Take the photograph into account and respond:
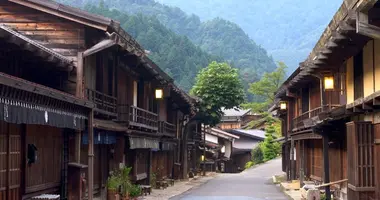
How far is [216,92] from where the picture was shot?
2168 inches

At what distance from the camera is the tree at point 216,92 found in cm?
5447

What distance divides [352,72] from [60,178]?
9.77 metres

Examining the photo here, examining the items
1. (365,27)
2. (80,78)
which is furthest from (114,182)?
(365,27)

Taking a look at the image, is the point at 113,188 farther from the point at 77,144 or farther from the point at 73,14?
the point at 73,14

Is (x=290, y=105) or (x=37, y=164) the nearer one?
(x=37, y=164)

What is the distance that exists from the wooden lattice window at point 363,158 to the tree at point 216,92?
3865 cm

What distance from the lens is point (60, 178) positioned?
18656mm

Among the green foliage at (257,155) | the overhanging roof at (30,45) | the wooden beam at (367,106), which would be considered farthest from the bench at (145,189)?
the green foliage at (257,155)

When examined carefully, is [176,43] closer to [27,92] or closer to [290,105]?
[290,105]

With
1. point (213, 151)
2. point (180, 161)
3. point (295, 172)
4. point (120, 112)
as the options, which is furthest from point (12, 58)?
point (213, 151)

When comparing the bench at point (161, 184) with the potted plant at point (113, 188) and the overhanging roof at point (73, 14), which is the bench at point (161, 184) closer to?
the potted plant at point (113, 188)

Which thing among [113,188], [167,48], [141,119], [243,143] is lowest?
[113,188]

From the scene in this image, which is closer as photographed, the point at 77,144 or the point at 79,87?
the point at 77,144

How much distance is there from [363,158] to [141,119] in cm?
1563
